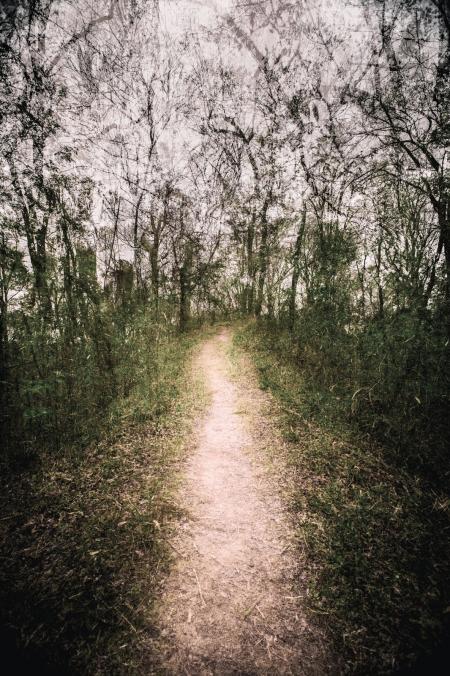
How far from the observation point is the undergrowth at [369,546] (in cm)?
190

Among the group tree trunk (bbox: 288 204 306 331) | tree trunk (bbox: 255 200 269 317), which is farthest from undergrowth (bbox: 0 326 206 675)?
tree trunk (bbox: 255 200 269 317)

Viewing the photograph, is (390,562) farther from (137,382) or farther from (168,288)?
(168,288)

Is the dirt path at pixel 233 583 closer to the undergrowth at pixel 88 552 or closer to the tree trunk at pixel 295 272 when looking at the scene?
the undergrowth at pixel 88 552

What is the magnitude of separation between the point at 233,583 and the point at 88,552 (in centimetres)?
137

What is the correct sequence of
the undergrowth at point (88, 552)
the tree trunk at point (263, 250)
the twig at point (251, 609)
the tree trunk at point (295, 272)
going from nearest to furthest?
the undergrowth at point (88, 552), the twig at point (251, 609), the tree trunk at point (295, 272), the tree trunk at point (263, 250)

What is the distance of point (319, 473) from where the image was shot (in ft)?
11.8

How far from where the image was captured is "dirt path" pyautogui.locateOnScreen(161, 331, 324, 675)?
1.87 m

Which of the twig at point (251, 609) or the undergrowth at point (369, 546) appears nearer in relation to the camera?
the undergrowth at point (369, 546)

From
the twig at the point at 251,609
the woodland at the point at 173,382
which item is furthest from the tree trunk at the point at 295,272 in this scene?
the twig at the point at 251,609

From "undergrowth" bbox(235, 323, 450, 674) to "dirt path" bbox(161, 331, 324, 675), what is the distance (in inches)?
10.1

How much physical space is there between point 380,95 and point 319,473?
8305mm

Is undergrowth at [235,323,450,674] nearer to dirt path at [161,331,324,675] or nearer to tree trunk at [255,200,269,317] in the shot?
dirt path at [161,331,324,675]

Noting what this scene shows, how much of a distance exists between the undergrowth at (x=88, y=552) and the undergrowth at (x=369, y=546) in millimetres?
1436

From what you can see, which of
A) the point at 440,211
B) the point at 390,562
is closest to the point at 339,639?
the point at 390,562
